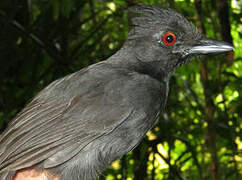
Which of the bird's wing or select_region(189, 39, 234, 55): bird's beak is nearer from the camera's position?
the bird's wing

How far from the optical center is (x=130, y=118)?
220 centimetres

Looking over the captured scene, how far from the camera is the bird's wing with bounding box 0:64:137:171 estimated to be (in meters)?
→ 2.15

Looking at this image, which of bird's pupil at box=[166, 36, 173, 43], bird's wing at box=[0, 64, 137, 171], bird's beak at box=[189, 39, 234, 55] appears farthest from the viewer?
bird's pupil at box=[166, 36, 173, 43]

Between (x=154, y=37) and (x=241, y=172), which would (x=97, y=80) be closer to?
(x=154, y=37)

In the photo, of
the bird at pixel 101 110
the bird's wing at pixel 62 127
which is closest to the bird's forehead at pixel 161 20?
the bird at pixel 101 110

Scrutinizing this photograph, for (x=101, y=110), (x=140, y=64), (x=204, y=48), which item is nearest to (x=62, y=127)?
(x=101, y=110)

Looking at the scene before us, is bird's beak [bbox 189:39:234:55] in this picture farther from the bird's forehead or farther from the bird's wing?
the bird's wing

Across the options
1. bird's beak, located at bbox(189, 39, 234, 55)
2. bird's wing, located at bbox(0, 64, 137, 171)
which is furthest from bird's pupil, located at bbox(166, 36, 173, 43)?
bird's wing, located at bbox(0, 64, 137, 171)

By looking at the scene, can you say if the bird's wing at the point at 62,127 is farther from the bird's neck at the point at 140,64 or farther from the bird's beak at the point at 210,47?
the bird's beak at the point at 210,47

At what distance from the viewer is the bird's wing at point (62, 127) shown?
2148 mm

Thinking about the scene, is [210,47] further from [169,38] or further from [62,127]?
[62,127]

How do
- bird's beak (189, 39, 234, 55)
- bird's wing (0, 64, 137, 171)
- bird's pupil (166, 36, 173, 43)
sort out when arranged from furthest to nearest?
bird's pupil (166, 36, 173, 43)
bird's beak (189, 39, 234, 55)
bird's wing (0, 64, 137, 171)

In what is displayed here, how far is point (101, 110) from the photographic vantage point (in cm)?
221

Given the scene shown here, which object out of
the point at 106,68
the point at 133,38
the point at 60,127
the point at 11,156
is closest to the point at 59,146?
the point at 60,127
